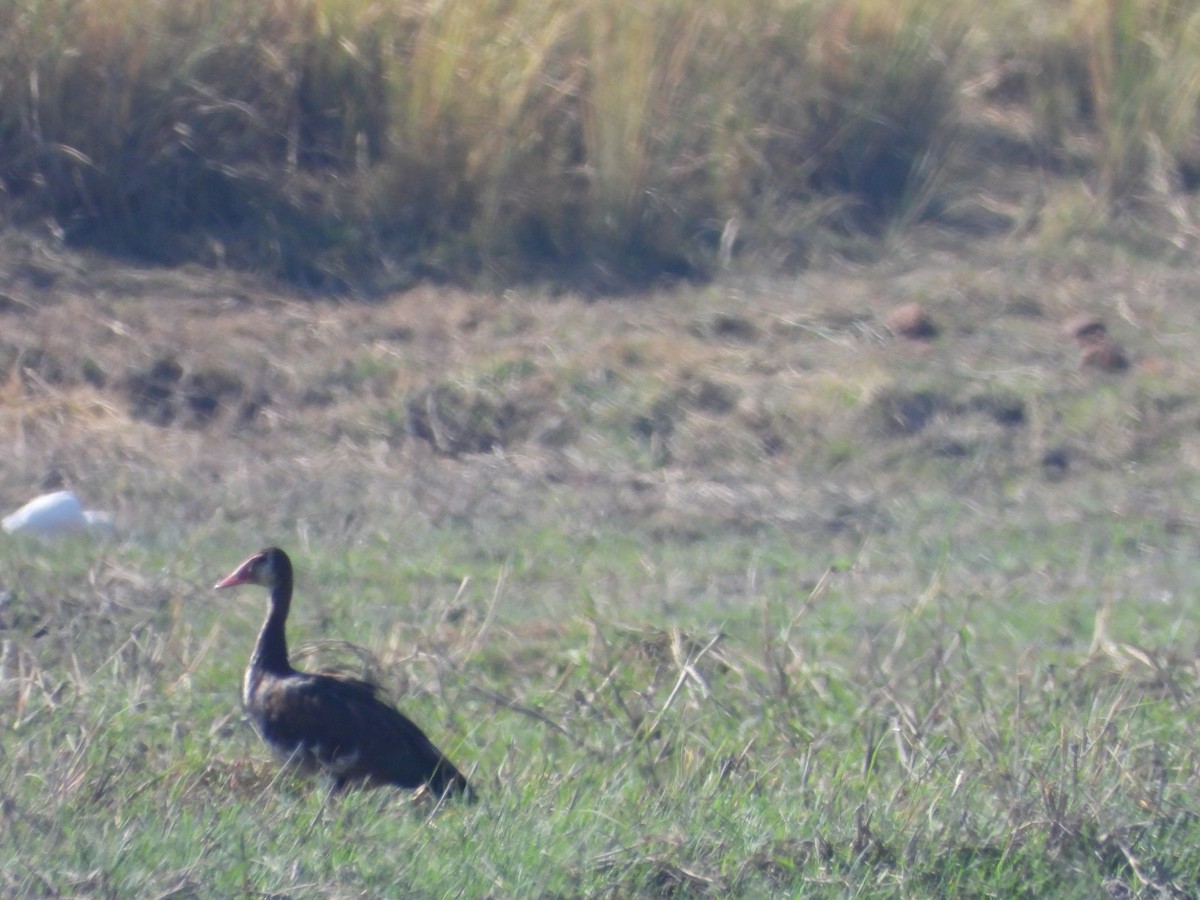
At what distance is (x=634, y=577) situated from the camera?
6.95 m

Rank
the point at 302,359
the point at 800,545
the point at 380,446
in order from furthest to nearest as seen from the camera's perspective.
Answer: the point at 302,359 → the point at 380,446 → the point at 800,545

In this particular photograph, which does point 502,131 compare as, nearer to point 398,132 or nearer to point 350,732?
point 398,132

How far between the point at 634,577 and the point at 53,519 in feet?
7.25

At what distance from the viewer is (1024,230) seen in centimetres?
1082

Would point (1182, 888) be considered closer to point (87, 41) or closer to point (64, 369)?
point (64, 369)

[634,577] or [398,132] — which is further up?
[398,132]

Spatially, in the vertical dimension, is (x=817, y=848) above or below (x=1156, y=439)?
above

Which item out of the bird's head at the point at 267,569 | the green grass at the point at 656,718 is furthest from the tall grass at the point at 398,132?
the bird's head at the point at 267,569

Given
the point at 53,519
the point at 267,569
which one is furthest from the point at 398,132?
the point at 267,569

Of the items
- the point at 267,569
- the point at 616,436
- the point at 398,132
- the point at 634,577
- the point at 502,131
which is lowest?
the point at 616,436

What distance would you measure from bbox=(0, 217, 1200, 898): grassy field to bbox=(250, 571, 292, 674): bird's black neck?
0.81 feet

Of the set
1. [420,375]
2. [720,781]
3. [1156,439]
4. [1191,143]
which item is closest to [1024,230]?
[1191,143]

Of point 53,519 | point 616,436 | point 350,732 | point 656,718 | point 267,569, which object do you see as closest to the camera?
point 350,732

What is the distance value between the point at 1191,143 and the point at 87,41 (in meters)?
6.63
